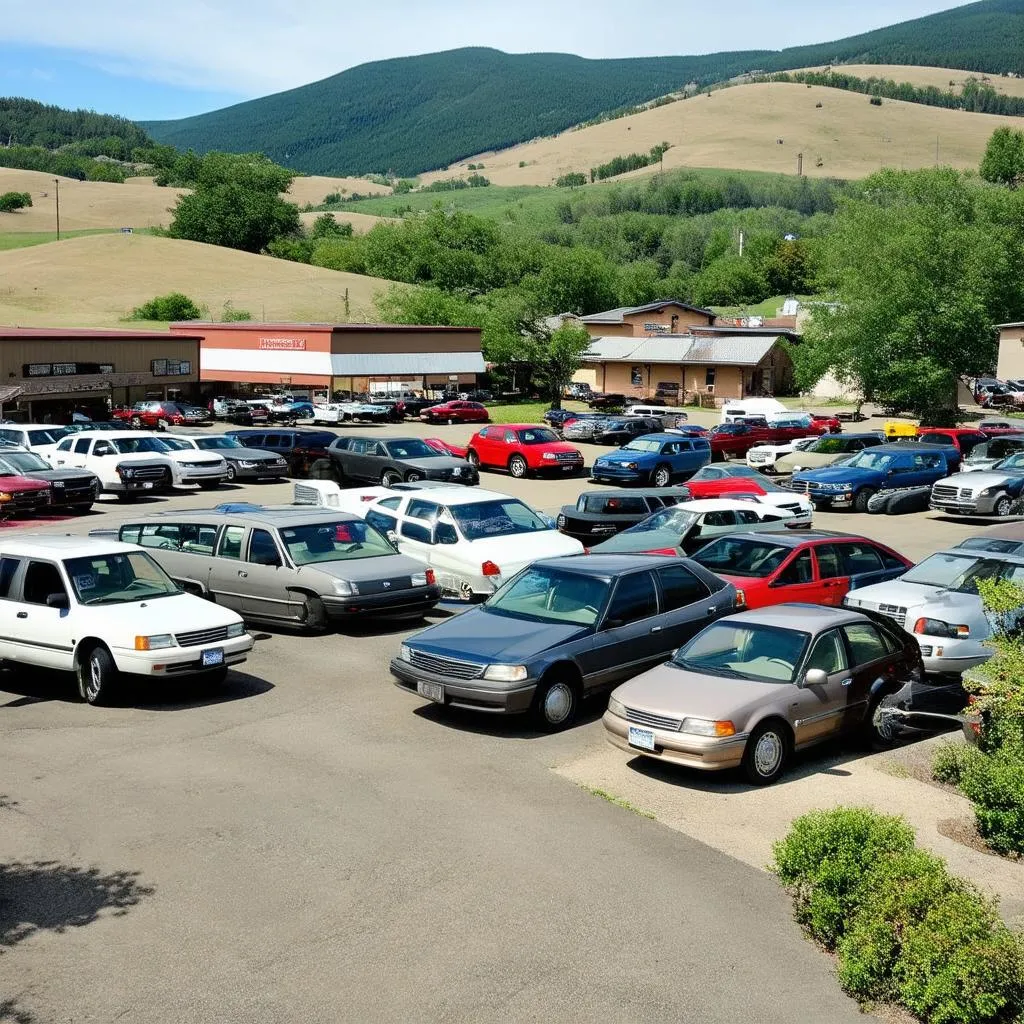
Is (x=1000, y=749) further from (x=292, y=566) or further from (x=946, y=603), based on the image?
(x=292, y=566)

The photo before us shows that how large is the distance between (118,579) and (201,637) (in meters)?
1.38

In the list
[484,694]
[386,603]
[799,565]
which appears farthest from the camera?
[799,565]

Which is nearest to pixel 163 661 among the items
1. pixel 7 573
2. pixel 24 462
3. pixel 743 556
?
pixel 7 573

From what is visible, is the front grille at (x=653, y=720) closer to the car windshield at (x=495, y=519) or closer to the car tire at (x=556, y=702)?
the car tire at (x=556, y=702)

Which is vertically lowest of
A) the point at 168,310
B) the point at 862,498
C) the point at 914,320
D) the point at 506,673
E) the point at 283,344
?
the point at 862,498

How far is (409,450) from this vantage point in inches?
1310

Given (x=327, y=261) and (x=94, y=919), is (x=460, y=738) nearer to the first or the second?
(x=94, y=919)

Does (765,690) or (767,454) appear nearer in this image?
(765,690)

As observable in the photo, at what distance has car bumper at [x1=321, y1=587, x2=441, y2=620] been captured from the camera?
15.8m

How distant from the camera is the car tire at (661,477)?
35.8 m

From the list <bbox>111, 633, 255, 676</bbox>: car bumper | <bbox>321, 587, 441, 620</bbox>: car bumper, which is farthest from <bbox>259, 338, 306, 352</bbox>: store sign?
<bbox>111, 633, 255, 676</bbox>: car bumper

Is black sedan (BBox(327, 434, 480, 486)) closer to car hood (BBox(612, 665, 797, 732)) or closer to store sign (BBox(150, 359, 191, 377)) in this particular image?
car hood (BBox(612, 665, 797, 732))

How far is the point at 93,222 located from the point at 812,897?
180428mm

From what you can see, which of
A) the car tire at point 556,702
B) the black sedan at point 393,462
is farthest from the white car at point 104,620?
the black sedan at point 393,462
